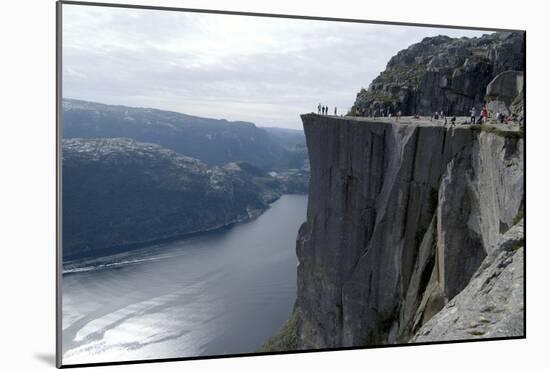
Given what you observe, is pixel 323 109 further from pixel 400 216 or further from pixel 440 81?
pixel 440 81

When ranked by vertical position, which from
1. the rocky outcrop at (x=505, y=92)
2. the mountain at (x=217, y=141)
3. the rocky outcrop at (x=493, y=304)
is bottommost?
the rocky outcrop at (x=493, y=304)

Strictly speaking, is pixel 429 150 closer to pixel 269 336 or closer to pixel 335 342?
pixel 335 342

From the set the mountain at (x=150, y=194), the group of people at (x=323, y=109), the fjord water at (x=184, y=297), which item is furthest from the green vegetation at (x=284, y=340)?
the mountain at (x=150, y=194)

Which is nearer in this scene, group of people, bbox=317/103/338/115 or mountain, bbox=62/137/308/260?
group of people, bbox=317/103/338/115

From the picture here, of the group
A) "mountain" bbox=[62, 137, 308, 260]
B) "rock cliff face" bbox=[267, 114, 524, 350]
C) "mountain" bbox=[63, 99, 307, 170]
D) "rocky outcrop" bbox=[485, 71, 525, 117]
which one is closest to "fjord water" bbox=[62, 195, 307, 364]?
"mountain" bbox=[62, 137, 308, 260]

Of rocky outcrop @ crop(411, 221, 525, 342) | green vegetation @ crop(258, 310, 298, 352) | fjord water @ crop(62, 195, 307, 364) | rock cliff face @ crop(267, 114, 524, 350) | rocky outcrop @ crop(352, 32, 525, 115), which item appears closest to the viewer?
rocky outcrop @ crop(411, 221, 525, 342)

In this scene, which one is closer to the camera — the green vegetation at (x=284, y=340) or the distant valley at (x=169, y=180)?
the green vegetation at (x=284, y=340)

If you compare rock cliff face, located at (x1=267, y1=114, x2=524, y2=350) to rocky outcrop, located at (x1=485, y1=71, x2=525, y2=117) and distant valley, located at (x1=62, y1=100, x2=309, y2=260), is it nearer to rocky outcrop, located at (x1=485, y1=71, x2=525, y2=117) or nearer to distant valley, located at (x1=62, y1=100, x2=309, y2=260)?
rocky outcrop, located at (x1=485, y1=71, x2=525, y2=117)

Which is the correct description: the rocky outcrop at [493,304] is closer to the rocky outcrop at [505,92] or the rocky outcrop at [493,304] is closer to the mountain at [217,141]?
the rocky outcrop at [505,92]
